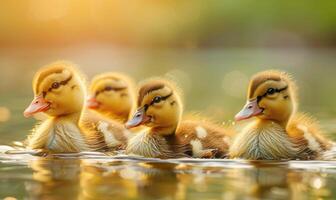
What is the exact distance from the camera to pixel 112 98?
34.6 ft

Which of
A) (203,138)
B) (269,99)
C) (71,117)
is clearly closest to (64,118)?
(71,117)

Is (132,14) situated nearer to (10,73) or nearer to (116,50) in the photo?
(116,50)

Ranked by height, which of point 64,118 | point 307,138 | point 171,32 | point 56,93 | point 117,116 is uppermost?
point 171,32

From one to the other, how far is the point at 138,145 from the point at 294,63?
61.9ft

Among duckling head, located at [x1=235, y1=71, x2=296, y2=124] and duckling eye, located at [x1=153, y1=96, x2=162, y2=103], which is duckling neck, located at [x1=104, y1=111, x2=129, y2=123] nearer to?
duckling eye, located at [x1=153, y1=96, x2=162, y2=103]

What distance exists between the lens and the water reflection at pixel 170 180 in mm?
7469

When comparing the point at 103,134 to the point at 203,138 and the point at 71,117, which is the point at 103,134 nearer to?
the point at 71,117

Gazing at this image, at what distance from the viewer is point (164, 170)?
8.45 meters

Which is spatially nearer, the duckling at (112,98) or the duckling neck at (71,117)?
the duckling neck at (71,117)

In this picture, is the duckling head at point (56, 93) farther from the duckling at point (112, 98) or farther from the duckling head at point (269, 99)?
the duckling head at point (269, 99)

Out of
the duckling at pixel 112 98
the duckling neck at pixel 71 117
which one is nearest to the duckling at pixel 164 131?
the duckling neck at pixel 71 117

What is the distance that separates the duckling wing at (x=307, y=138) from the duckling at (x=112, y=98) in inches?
70.3

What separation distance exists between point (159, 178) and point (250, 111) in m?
1.15

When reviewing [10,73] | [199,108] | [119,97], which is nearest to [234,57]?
[10,73]
